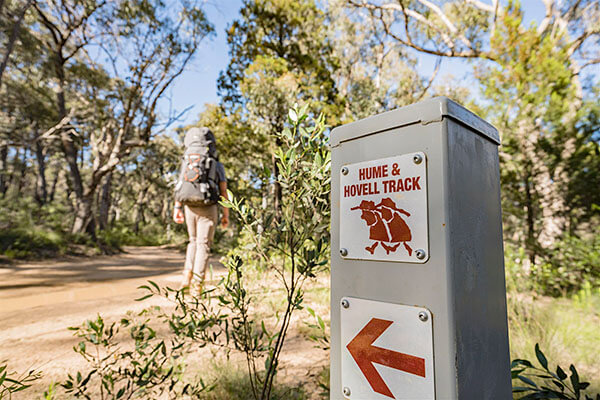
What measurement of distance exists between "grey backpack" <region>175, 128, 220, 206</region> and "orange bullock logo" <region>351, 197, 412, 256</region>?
9.11 ft

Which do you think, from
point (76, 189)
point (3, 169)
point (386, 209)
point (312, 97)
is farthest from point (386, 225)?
point (3, 169)

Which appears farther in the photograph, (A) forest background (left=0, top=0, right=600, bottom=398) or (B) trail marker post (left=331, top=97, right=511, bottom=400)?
(A) forest background (left=0, top=0, right=600, bottom=398)

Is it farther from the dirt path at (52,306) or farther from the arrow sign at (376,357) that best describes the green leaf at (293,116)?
the dirt path at (52,306)

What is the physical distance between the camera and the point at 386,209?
2.85 ft

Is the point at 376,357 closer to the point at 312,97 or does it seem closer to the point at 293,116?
the point at 293,116

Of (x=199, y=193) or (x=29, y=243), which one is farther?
(x=29, y=243)

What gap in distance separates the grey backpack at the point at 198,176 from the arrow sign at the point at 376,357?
9.25 ft

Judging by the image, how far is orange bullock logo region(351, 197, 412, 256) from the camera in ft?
2.72

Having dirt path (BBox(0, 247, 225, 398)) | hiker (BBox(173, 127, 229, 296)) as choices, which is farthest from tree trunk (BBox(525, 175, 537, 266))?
dirt path (BBox(0, 247, 225, 398))

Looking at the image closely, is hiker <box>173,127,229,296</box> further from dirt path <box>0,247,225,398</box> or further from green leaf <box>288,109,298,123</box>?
green leaf <box>288,109,298,123</box>

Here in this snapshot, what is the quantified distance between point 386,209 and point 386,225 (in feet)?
0.15

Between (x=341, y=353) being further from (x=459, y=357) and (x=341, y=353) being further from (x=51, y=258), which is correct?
(x=51, y=258)

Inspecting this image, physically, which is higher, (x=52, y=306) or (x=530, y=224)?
(x=530, y=224)

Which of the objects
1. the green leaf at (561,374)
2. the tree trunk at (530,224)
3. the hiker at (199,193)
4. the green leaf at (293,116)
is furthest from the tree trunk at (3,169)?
the green leaf at (561,374)
